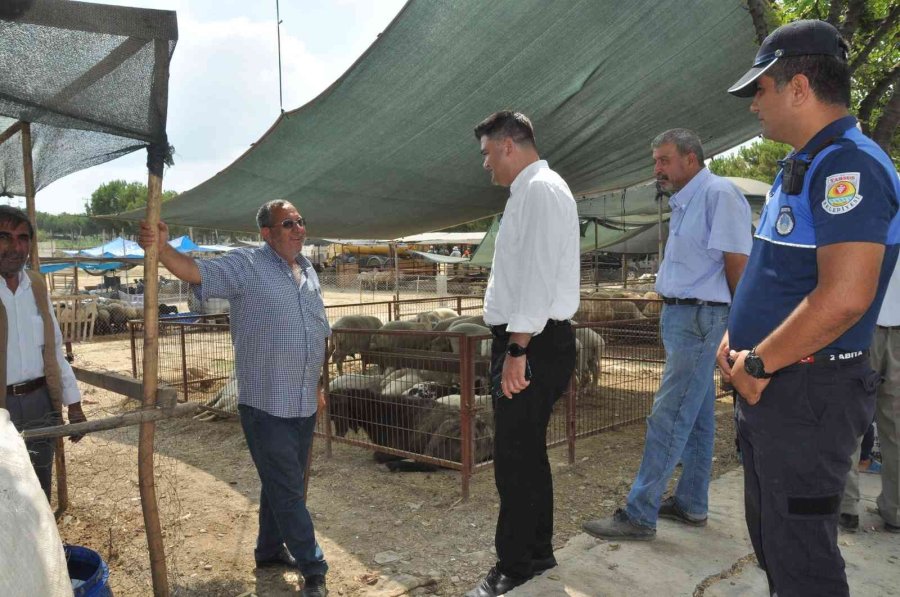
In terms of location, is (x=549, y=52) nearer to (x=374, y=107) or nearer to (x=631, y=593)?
(x=374, y=107)

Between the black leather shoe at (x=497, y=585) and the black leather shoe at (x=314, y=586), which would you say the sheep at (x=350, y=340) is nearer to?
the black leather shoe at (x=314, y=586)

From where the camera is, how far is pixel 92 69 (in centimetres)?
280

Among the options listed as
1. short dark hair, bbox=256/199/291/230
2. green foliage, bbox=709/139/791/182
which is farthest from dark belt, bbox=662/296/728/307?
green foliage, bbox=709/139/791/182

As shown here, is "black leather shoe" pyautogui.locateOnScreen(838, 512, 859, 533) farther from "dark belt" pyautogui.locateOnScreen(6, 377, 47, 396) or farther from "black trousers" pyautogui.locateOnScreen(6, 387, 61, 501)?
"dark belt" pyautogui.locateOnScreen(6, 377, 47, 396)

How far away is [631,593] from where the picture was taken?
313 cm

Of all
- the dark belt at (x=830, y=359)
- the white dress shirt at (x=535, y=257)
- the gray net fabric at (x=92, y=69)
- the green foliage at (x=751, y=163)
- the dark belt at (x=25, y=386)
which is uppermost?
the green foliage at (x=751, y=163)

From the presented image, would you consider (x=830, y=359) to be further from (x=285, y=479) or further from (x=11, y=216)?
(x=11, y=216)

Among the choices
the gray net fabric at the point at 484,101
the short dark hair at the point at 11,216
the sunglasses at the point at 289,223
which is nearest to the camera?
the sunglasses at the point at 289,223

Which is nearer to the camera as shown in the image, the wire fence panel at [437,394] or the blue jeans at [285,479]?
the blue jeans at [285,479]

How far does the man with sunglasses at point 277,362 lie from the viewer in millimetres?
3209

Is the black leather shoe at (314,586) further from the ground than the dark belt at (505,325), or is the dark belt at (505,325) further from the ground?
the dark belt at (505,325)

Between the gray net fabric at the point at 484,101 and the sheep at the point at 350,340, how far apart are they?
1.56 metres

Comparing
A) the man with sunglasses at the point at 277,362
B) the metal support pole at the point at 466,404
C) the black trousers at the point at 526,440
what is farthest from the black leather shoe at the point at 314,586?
the metal support pole at the point at 466,404

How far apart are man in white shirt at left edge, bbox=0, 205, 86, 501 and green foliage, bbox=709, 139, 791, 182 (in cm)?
3730
